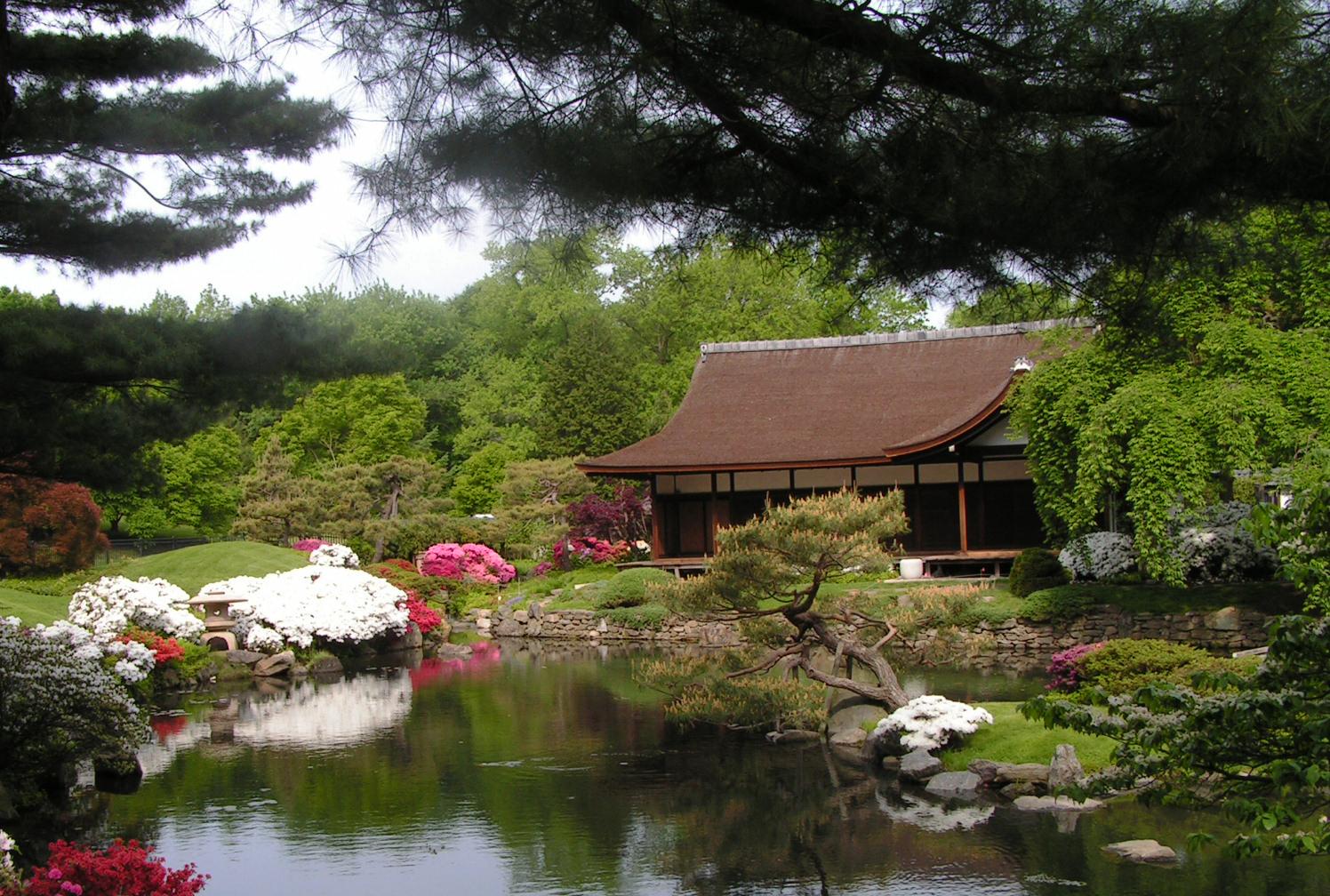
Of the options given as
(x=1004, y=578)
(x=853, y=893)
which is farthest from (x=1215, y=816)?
(x=1004, y=578)

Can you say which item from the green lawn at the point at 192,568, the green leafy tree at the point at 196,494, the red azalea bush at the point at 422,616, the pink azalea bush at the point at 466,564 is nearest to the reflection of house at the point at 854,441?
the pink azalea bush at the point at 466,564

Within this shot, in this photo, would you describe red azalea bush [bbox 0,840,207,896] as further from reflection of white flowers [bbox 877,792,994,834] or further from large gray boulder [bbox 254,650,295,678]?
large gray boulder [bbox 254,650,295,678]

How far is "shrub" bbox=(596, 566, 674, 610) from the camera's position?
22.2 meters

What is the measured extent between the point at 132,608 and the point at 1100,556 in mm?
13605

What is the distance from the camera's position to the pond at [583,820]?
7543 millimetres

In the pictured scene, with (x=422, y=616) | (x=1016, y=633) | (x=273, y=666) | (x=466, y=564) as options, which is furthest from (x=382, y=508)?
(x=1016, y=633)

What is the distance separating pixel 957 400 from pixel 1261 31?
22669 mm

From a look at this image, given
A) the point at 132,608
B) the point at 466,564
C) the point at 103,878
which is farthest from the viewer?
the point at 466,564

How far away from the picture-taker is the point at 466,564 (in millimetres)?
26734

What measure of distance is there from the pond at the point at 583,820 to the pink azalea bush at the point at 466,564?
12.2m

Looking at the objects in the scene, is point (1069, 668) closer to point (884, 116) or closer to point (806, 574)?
point (806, 574)

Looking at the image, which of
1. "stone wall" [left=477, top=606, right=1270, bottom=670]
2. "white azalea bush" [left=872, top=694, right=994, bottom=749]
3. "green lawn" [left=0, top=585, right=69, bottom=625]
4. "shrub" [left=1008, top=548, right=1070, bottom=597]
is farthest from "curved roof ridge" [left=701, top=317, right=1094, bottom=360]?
"white azalea bush" [left=872, top=694, right=994, bottom=749]

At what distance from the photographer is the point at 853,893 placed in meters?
7.24

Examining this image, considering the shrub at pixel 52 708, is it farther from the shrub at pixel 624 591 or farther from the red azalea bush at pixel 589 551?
the red azalea bush at pixel 589 551
